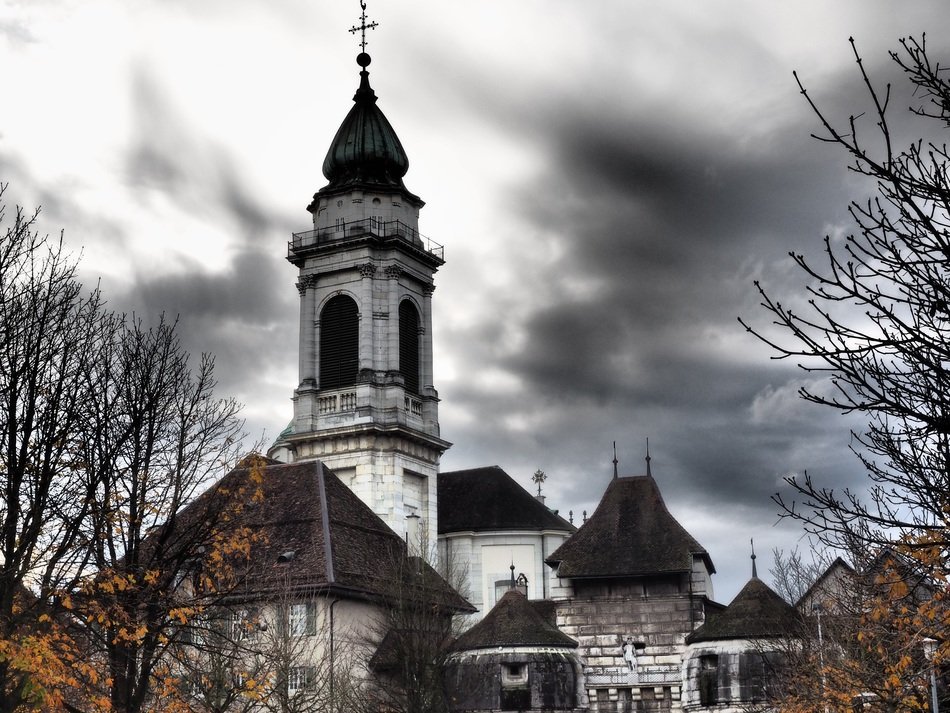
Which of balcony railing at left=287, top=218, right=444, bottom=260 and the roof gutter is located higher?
balcony railing at left=287, top=218, right=444, bottom=260

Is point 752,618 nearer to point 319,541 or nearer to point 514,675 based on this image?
point 514,675

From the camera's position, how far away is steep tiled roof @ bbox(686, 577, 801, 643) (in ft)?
149

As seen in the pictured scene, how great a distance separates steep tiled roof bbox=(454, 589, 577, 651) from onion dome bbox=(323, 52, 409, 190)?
32.3m

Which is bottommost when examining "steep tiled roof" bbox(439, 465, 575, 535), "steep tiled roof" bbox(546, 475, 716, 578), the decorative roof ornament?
"steep tiled roof" bbox(546, 475, 716, 578)

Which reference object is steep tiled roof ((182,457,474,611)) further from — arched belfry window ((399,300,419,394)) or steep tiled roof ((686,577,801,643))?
arched belfry window ((399,300,419,394))

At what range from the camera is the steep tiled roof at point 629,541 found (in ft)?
167

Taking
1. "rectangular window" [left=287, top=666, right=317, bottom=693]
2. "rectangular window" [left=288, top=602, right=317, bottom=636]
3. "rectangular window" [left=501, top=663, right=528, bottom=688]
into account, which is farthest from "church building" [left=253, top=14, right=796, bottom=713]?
"rectangular window" [left=287, top=666, right=317, bottom=693]

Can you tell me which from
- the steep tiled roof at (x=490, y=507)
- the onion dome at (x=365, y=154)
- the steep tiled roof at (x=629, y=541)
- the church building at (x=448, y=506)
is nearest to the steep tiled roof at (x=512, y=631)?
the church building at (x=448, y=506)

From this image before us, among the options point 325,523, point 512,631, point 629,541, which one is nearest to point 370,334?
point 325,523

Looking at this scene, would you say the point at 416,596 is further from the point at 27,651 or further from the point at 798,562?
the point at 798,562

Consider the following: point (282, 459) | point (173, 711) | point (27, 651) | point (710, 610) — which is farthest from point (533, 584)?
point (27, 651)

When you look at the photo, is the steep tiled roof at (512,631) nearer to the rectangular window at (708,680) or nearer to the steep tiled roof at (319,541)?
the steep tiled roof at (319,541)

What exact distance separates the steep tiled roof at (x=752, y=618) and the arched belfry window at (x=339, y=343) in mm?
29549

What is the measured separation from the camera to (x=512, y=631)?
4712 centimetres
